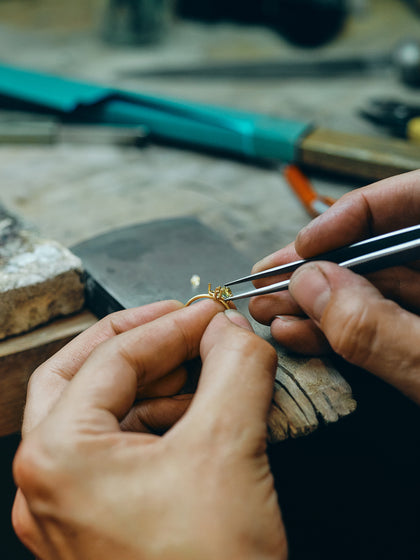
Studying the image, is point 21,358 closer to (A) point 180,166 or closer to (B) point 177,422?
(B) point 177,422

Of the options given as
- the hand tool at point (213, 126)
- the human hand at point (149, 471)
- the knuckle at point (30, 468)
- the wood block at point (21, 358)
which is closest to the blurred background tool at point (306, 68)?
the hand tool at point (213, 126)

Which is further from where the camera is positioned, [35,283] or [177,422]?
[35,283]

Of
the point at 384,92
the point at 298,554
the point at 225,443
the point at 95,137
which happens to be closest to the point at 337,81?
the point at 384,92

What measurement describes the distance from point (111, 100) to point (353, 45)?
5.27ft

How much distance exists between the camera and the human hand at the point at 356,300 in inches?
25.0

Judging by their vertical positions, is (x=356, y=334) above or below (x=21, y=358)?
above

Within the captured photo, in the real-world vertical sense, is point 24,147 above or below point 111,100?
below

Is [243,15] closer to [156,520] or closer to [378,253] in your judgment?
[378,253]

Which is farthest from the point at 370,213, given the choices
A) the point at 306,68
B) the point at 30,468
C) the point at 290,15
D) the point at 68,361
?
the point at 290,15

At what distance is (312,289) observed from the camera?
2.27 ft

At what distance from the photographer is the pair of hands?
1.68ft

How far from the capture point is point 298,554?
3.47 ft

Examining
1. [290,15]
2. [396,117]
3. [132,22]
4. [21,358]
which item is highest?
[290,15]

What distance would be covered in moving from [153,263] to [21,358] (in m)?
0.31
